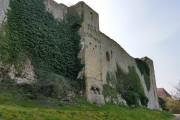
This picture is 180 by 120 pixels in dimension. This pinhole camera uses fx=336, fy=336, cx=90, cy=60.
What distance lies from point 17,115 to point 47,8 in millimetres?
12959

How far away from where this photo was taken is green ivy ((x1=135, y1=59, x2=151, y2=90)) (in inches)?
1657

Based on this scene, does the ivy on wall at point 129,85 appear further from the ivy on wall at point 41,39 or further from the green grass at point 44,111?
the green grass at point 44,111

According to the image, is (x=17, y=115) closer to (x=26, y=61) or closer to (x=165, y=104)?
(x=26, y=61)

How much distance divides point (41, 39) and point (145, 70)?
23037mm

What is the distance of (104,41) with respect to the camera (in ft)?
107

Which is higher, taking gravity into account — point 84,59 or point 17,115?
point 84,59

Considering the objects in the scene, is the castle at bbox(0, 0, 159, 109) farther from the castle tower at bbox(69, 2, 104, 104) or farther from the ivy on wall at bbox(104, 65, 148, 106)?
the ivy on wall at bbox(104, 65, 148, 106)

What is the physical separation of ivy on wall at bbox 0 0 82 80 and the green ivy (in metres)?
17.0

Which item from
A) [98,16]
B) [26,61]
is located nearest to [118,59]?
[98,16]

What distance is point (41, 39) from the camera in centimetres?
2305

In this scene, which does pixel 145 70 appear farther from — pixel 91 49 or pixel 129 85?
pixel 91 49

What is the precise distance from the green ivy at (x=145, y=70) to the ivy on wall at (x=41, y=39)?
55.9 ft

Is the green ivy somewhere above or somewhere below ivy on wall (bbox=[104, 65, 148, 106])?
above

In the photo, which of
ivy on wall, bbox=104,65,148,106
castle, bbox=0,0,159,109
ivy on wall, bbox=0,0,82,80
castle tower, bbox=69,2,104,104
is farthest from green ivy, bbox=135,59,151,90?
ivy on wall, bbox=0,0,82,80
